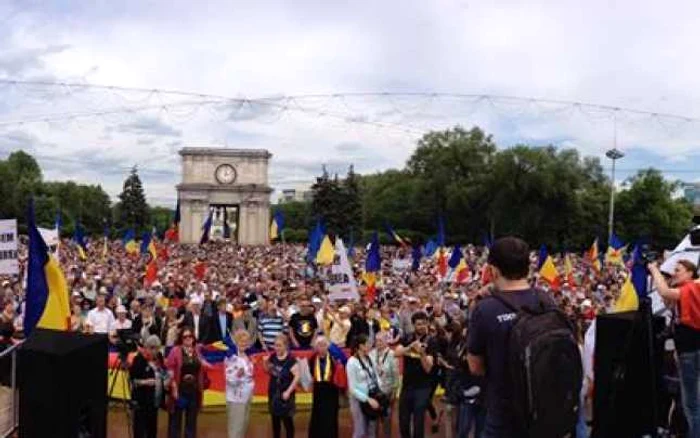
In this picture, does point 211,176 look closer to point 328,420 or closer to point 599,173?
point 599,173

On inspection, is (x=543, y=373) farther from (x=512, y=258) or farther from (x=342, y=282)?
(x=342, y=282)

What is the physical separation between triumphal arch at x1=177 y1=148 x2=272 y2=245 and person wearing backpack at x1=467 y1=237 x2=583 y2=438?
315 feet

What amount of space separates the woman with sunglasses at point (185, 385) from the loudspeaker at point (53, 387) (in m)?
4.55

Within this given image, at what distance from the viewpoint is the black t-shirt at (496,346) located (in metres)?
4.25

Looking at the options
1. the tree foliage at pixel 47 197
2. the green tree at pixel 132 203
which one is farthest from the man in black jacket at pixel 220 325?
the green tree at pixel 132 203

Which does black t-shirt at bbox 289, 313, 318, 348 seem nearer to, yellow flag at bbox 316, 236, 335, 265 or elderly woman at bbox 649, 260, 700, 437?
elderly woman at bbox 649, 260, 700, 437

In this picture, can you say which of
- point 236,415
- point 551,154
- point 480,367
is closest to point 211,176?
point 551,154

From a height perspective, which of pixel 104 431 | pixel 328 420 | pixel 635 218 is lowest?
pixel 328 420

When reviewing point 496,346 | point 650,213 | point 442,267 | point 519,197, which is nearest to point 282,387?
point 496,346

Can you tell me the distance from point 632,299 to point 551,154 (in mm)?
70006

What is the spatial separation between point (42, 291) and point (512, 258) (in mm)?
5478

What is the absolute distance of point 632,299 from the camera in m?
11.4

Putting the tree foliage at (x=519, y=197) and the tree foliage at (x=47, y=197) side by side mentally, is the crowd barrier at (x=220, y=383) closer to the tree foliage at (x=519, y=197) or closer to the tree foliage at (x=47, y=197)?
the tree foliage at (x=519, y=197)

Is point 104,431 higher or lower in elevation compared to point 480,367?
lower
